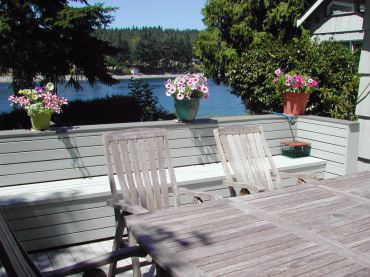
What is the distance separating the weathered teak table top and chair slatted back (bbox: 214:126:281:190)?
0.69 meters

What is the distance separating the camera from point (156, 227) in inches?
68.5

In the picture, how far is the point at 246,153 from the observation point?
303 cm

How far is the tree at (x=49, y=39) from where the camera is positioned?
820 centimetres

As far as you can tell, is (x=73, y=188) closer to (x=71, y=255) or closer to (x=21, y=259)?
(x=71, y=255)

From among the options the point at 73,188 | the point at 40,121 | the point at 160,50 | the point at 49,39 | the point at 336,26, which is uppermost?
the point at 160,50

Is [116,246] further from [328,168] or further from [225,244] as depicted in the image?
[328,168]

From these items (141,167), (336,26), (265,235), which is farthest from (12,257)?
(336,26)

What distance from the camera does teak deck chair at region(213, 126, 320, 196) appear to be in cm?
292

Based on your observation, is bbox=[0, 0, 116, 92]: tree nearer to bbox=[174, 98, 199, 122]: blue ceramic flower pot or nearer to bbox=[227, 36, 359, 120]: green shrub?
bbox=[227, 36, 359, 120]: green shrub

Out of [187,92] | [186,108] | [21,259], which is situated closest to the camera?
[21,259]

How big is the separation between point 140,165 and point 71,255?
3.31ft

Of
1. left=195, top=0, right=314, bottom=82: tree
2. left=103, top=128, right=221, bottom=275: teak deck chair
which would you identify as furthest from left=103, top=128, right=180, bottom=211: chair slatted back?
left=195, top=0, right=314, bottom=82: tree

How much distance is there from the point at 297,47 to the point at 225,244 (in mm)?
5305

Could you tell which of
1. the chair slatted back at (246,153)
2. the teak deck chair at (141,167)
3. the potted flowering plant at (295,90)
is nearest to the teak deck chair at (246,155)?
the chair slatted back at (246,153)
